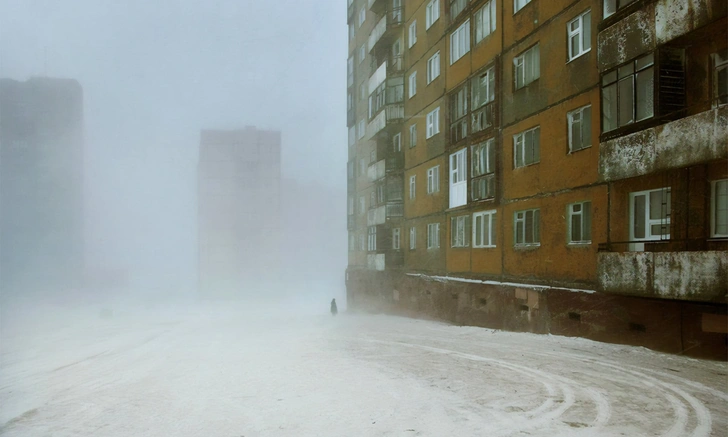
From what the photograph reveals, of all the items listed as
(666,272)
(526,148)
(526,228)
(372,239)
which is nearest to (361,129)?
(372,239)

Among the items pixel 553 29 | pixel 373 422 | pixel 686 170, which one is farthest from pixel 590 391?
pixel 553 29

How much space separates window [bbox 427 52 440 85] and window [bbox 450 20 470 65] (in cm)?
180

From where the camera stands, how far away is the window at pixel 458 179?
23.4 metres

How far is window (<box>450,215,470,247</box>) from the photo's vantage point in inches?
923

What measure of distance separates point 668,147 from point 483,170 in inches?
391

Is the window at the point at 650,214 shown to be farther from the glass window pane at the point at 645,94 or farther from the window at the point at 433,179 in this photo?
the window at the point at 433,179

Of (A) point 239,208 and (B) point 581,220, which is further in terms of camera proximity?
(A) point 239,208

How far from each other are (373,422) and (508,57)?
15556mm

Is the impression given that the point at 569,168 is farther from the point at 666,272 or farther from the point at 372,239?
the point at 372,239

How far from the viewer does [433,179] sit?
2714 cm

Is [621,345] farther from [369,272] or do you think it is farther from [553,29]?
[369,272]

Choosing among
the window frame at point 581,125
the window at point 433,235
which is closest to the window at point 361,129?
the window at point 433,235

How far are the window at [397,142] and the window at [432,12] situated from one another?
256 inches

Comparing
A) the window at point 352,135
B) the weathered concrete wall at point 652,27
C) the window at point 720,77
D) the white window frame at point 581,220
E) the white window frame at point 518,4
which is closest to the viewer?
the weathered concrete wall at point 652,27
